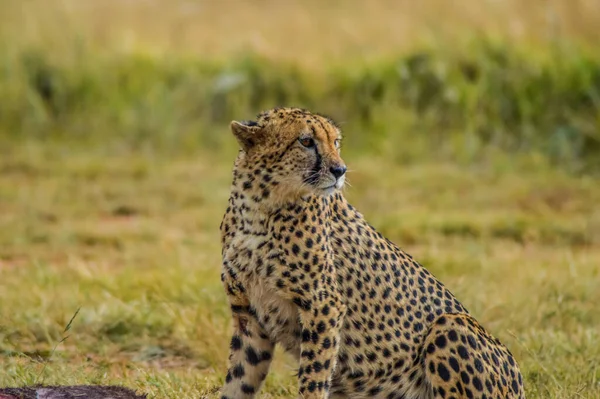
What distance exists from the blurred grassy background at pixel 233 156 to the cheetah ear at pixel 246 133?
3.08 feet

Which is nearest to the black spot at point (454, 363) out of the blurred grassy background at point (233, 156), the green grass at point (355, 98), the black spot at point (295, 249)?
the black spot at point (295, 249)

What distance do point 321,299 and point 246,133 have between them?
54 cm

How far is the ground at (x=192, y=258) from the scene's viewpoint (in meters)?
4.34

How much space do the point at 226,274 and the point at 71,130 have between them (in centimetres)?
591

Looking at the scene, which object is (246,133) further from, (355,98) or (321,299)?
(355,98)

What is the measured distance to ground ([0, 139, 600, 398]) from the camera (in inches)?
171

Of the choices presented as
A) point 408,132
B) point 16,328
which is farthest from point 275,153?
point 408,132

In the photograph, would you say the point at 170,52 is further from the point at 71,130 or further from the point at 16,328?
the point at 16,328

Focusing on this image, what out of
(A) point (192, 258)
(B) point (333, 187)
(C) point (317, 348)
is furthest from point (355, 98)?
(C) point (317, 348)

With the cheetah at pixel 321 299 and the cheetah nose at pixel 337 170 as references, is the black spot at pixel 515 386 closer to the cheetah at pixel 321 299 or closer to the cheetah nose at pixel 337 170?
the cheetah at pixel 321 299

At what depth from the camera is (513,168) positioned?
807 centimetres

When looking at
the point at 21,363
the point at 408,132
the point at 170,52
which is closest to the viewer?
the point at 21,363

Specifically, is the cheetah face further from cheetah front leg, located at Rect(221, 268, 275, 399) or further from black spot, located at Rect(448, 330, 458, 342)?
black spot, located at Rect(448, 330, 458, 342)

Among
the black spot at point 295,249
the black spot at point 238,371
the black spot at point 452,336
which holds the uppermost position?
the black spot at point 295,249
